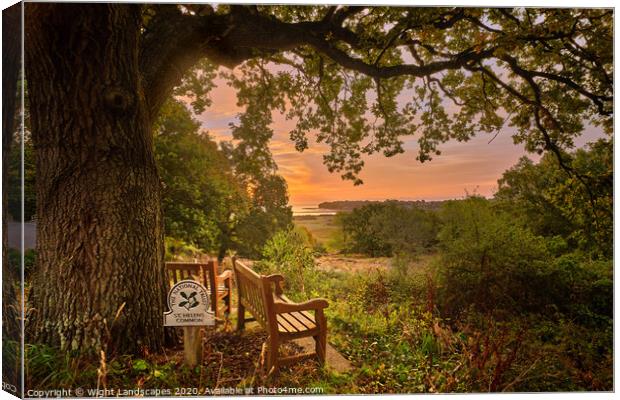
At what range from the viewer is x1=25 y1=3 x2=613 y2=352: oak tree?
3637 millimetres

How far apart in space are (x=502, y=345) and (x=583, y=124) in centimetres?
224

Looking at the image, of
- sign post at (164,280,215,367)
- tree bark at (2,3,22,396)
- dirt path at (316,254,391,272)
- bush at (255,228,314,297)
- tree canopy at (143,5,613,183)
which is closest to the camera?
tree bark at (2,3,22,396)

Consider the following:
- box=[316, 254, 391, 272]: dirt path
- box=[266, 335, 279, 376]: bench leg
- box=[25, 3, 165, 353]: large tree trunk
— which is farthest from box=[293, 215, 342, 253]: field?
box=[25, 3, 165, 353]: large tree trunk

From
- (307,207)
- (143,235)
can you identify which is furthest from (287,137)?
(143,235)

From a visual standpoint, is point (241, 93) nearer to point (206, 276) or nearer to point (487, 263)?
point (206, 276)

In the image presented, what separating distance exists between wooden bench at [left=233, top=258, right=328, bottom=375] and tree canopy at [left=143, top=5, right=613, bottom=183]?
1.24 meters

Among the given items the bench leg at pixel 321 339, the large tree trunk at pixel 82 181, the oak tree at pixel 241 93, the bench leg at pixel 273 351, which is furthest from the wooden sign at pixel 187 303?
the bench leg at pixel 321 339

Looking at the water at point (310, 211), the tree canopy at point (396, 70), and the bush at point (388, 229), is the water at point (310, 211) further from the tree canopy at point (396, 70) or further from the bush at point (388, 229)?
the tree canopy at point (396, 70)

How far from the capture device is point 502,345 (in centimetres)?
384

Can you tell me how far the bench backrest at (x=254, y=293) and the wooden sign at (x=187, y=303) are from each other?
0.39m

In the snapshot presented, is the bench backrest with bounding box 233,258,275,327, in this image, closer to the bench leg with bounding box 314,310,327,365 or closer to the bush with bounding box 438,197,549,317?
the bench leg with bounding box 314,310,327,365

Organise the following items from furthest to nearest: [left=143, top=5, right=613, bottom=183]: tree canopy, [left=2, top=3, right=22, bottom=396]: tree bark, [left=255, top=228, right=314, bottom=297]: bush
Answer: [left=255, top=228, right=314, bottom=297]: bush
[left=143, top=5, right=613, bottom=183]: tree canopy
[left=2, top=3, right=22, bottom=396]: tree bark

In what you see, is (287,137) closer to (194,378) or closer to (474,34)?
(474,34)

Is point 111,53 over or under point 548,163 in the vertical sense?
over
